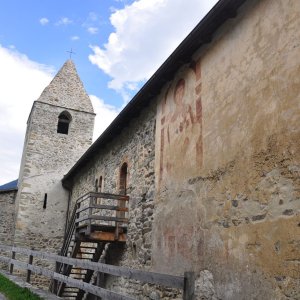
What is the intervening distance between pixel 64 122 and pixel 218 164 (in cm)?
1618

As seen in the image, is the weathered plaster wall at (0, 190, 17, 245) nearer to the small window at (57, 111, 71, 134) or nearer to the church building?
the small window at (57, 111, 71, 134)

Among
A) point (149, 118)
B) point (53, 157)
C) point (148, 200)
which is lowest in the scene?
point (148, 200)

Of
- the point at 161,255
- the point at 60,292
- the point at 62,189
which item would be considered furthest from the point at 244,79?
the point at 62,189

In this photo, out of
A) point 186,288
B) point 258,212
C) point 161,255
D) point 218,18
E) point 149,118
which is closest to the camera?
point 186,288

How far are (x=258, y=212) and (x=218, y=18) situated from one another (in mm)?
3543

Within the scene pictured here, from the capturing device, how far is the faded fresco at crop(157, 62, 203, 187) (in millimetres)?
7092

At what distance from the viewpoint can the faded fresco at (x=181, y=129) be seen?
709cm

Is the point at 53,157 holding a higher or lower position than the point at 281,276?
higher

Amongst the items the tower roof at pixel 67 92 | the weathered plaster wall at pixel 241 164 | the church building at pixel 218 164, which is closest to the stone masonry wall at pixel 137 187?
the church building at pixel 218 164

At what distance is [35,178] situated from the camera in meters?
18.9

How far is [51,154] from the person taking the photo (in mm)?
19688

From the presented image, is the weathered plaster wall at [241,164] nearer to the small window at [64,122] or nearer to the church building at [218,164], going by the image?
the church building at [218,164]

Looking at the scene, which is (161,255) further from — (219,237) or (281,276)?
(281,276)

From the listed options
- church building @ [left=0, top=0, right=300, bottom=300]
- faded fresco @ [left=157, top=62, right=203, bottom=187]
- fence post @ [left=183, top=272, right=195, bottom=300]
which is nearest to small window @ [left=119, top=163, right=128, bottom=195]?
church building @ [left=0, top=0, right=300, bottom=300]
